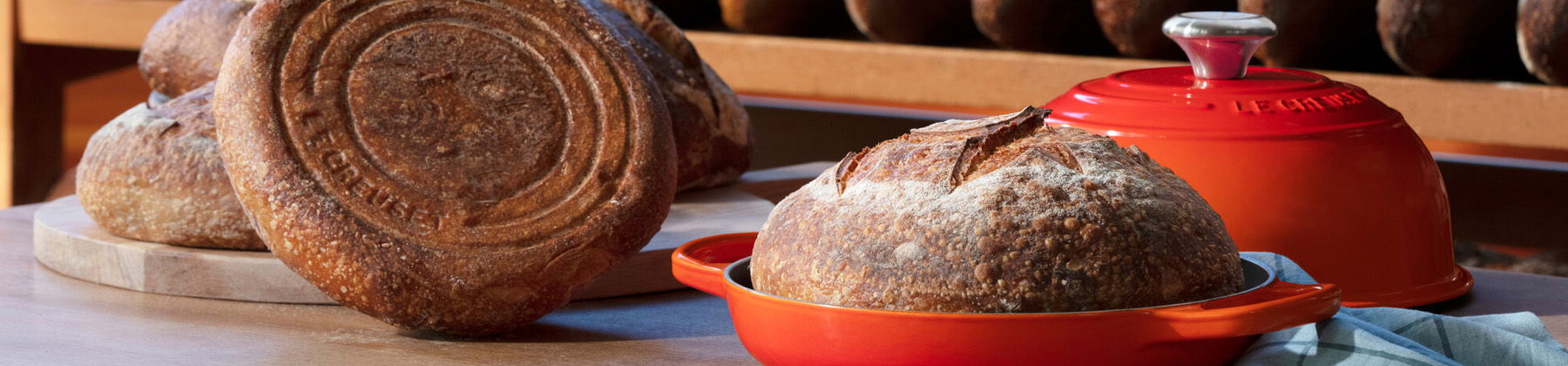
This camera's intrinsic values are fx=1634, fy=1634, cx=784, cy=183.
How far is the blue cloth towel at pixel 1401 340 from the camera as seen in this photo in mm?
848

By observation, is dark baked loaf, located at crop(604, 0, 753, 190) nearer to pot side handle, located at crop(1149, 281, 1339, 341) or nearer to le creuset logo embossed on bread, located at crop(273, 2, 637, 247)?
le creuset logo embossed on bread, located at crop(273, 2, 637, 247)

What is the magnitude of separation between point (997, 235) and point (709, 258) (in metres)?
0.23

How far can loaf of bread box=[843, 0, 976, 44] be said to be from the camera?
2.02 metres

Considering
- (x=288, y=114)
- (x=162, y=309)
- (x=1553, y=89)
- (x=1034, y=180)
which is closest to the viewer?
→ (x=1034, y=180)

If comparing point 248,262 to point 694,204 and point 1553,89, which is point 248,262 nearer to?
point 694,204

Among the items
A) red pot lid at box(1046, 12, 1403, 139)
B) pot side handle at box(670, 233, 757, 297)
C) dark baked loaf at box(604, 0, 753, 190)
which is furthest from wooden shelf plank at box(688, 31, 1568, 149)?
pot side handle at box(670, 233, 757, 297)

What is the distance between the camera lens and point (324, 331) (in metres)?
1.03

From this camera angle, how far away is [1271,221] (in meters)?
1.05

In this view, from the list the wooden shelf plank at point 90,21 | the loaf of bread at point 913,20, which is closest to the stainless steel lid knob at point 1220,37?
the loaf of bread at point 913,20

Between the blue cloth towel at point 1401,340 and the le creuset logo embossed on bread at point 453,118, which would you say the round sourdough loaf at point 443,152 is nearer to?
the le creuset logo embossed on bread at point 453,118

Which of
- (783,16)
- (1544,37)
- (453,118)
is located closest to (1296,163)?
(453,118)

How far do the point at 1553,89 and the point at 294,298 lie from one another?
1.30 m

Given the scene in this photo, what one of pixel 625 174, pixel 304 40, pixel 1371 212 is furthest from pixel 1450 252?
pixel 304 40

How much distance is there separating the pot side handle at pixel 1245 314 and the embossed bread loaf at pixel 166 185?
2.29 ft
